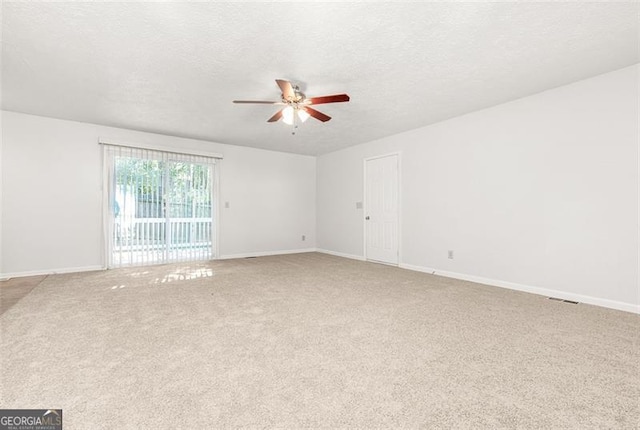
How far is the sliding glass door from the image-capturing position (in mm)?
5305

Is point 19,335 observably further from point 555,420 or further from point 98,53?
point 555,420

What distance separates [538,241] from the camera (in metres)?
3.72

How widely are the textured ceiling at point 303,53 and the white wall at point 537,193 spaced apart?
1.10 ft

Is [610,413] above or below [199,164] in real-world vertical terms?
below

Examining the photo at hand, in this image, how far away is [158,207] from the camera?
18.6 ft

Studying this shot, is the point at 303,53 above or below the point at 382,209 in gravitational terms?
above

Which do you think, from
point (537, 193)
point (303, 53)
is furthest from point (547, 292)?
point (303, 53)

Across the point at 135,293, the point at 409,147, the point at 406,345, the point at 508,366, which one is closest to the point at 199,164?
the point at 135,293

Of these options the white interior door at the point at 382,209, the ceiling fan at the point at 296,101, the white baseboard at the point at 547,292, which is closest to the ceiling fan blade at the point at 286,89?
the ceiling fan at the point at 296,101

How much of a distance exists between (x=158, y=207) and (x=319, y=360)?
498 cm

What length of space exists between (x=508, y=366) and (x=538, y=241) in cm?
245

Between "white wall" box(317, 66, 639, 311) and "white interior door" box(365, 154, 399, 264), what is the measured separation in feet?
0.84

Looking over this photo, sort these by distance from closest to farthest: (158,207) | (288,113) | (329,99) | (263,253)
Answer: (329,99) < (288,113) < (158,207) < (263,253)

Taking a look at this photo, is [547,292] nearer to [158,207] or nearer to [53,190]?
[158,207]
